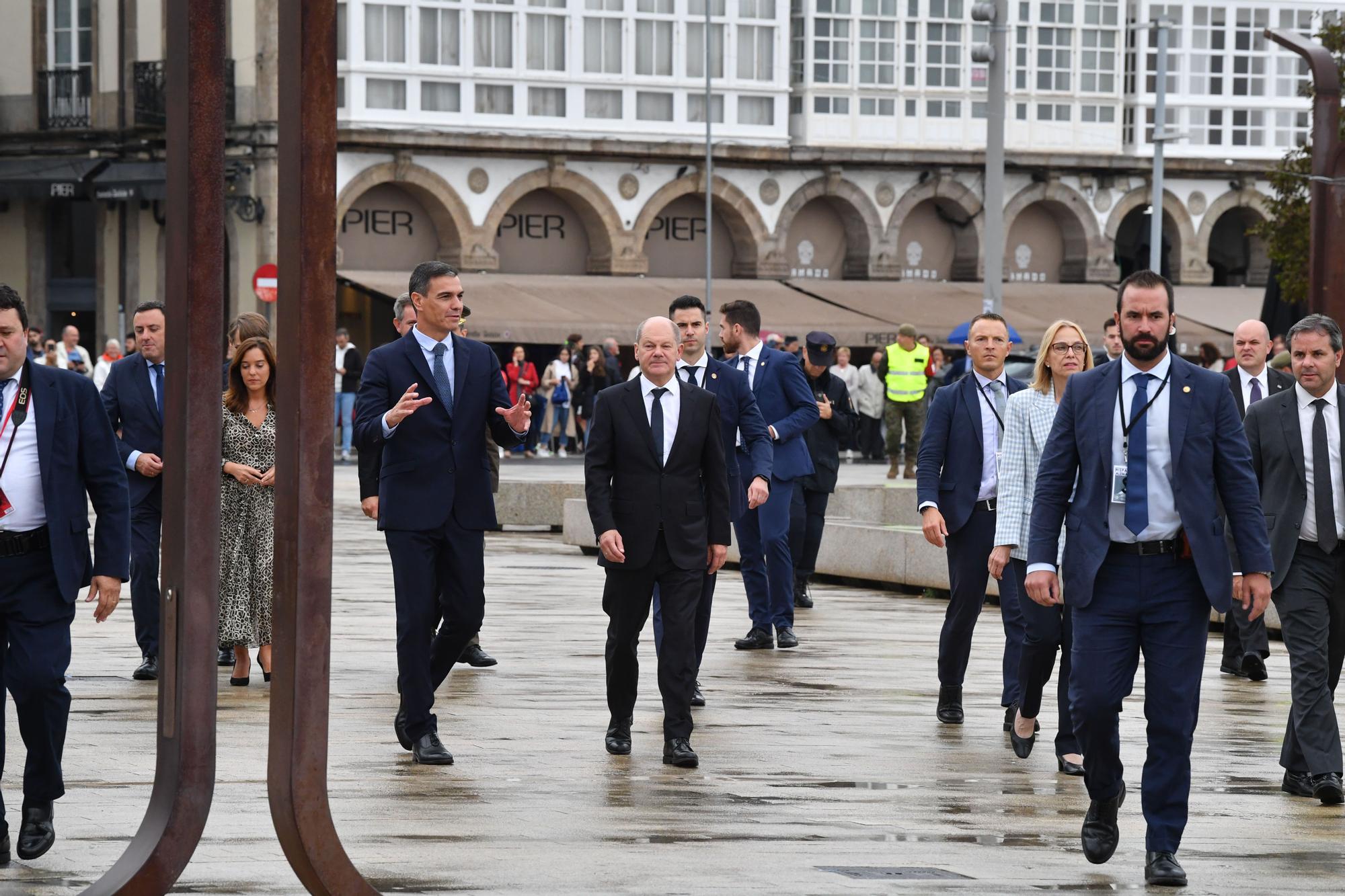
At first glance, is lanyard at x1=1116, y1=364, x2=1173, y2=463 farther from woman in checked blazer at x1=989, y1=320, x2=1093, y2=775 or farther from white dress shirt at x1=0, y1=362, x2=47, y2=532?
white dress shirt at x1=0, y1=362, x2=47, y2=532

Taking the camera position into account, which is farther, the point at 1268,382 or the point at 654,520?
the point at 1268,382

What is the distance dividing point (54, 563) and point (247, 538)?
180 inches

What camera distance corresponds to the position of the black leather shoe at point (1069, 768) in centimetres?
965

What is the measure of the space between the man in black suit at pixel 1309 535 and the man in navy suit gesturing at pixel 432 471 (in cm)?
308

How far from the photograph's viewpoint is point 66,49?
1837 inches

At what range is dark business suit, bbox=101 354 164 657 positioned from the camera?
480 inches

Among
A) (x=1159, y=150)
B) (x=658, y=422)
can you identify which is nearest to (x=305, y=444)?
(x=658, y=422)

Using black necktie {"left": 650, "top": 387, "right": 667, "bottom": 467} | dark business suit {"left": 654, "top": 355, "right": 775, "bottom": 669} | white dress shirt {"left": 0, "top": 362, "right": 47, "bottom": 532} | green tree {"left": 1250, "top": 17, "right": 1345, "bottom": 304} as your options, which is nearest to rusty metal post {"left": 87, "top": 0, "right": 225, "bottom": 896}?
white dress shirt {"left": 0, "top": 362, "right": 47, "bottom": 532}

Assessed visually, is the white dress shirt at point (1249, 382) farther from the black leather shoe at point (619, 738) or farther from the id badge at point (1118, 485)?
the id badge at point (1118, 485)

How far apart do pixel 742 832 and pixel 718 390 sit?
4.27m

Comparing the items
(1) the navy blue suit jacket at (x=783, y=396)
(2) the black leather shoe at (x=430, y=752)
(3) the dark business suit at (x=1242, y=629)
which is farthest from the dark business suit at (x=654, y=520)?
(1) the navy blue suit jacket at (x=783, y=396)

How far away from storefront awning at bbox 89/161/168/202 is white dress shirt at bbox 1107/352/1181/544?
3860 centimetres

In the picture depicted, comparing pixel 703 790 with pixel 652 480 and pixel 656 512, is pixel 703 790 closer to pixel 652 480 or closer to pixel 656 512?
pixel 656 512

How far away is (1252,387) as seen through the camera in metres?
13.0
